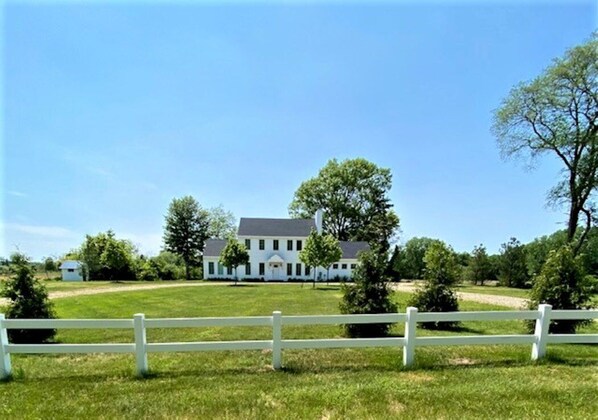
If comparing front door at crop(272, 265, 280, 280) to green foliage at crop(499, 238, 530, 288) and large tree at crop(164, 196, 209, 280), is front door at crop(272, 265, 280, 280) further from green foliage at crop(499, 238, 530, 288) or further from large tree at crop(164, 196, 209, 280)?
green foliage at crop(499, 238, 530, 288)

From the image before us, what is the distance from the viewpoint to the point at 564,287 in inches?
318

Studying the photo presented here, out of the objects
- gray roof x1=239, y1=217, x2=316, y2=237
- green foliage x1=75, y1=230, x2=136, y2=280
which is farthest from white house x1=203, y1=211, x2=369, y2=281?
green foliage x1=75, y1=230, x2=136, y2=280

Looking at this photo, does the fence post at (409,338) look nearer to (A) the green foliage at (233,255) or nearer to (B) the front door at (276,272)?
(A) the green foliage at (233,255)

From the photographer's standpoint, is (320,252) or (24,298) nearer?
(24,298)

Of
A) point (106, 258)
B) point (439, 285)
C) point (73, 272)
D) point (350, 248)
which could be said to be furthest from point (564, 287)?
point (73, 272)

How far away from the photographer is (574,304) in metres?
7.96

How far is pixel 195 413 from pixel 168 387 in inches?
40.2

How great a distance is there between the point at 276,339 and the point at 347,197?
163 feet

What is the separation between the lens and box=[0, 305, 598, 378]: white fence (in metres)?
5.47

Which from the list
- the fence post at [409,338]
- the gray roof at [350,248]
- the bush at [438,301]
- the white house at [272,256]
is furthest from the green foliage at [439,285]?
the gray roof at [350,248]

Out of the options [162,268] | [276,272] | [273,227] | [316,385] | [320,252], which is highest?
[273,227]

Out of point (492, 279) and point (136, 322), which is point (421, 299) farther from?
point (492, 279)

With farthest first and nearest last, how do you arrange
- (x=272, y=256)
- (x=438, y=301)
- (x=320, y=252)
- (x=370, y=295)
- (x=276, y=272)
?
(x=276, y=272) < (x=272, y=256) < (x=320, y=252) < (x=438, y=301) < (x=370, y=295)

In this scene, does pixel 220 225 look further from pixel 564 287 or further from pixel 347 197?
pixel 564 287
